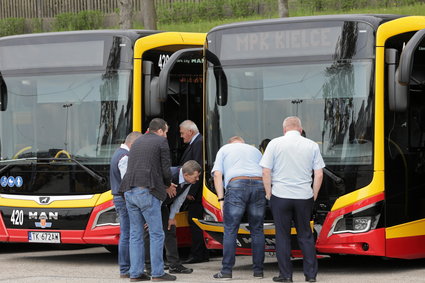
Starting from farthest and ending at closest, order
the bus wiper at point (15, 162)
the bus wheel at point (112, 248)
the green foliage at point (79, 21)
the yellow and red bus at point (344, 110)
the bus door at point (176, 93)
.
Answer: the green foliage at point (79, 21)
the bus wheel at point (112, 248)
the bus wiper at point (15, 162)
the bus door at point (176, 93)
the yellow and red bus at point (344, 110)

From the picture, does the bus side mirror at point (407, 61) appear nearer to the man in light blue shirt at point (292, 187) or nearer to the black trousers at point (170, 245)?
the man in light blue shirt at point (292, 187)

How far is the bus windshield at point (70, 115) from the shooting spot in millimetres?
12898

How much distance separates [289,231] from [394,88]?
189 centimetres

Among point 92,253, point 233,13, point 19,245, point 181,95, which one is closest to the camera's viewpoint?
point 181,95

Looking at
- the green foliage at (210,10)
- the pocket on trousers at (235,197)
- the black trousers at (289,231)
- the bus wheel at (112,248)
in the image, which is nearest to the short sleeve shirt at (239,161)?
the pocket on trousers at (235,197)

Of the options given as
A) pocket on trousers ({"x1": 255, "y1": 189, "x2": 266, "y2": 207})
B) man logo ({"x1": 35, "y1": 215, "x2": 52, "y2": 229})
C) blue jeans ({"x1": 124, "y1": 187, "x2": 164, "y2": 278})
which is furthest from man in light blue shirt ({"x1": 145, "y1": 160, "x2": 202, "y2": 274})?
man logo ({"x1": 35, "y1": 215, "x2": 52, "y2": 229})

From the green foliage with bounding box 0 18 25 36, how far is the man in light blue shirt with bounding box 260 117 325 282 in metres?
19.2

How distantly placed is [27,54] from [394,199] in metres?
4.96

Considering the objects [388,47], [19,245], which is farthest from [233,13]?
[388,47]

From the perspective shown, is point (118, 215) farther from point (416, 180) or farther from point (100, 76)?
point (416, 180)

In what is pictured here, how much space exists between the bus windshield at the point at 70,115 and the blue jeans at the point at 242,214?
1987mm

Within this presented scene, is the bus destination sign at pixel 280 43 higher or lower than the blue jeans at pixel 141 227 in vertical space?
higher

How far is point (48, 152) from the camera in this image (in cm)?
1309

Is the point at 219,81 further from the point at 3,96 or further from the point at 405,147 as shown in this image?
the point at 3,96
